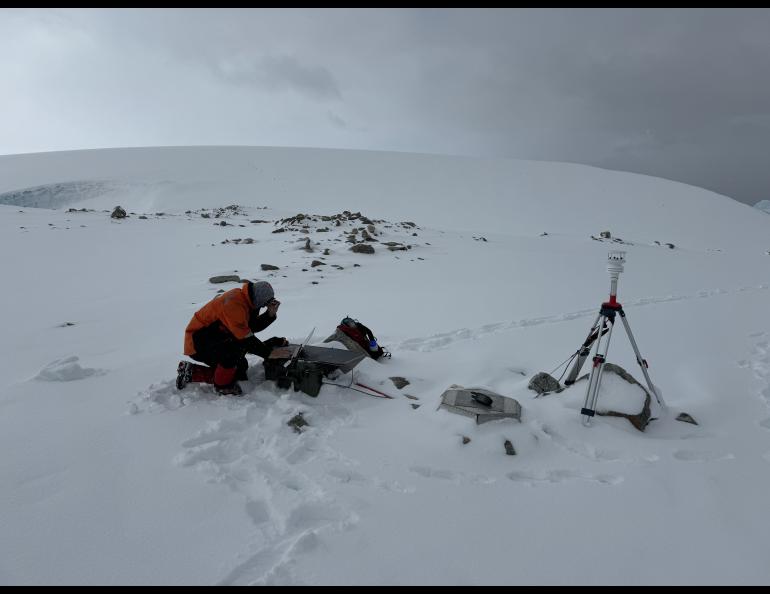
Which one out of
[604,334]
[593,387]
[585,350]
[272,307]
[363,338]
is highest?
[604,334]

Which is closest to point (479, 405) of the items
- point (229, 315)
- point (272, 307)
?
point (272, 307)

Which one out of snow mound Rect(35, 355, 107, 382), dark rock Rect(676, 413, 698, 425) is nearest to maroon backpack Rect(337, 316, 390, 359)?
snow mound Rect(35, 355, 107, 382)

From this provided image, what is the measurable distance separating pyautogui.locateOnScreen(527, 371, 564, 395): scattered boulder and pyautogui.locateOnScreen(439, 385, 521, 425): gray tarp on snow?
24.1 inches

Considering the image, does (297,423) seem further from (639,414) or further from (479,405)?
(639,414)

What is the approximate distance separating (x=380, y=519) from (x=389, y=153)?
2090 inches

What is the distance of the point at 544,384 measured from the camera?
4.45m

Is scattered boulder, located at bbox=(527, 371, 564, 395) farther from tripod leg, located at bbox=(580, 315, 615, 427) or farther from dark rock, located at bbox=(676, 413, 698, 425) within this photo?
Answer: dark rock, located at bbox=(676, 413, 698, 425)

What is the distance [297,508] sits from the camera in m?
2.76

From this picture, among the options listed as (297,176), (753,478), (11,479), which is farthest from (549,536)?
(297,176)

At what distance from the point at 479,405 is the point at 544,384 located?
1.04 m

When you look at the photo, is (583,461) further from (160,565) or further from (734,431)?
(160,565)

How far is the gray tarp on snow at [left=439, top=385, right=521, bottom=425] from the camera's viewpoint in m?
3.76

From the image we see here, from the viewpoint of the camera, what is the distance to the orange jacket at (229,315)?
4.00 m
